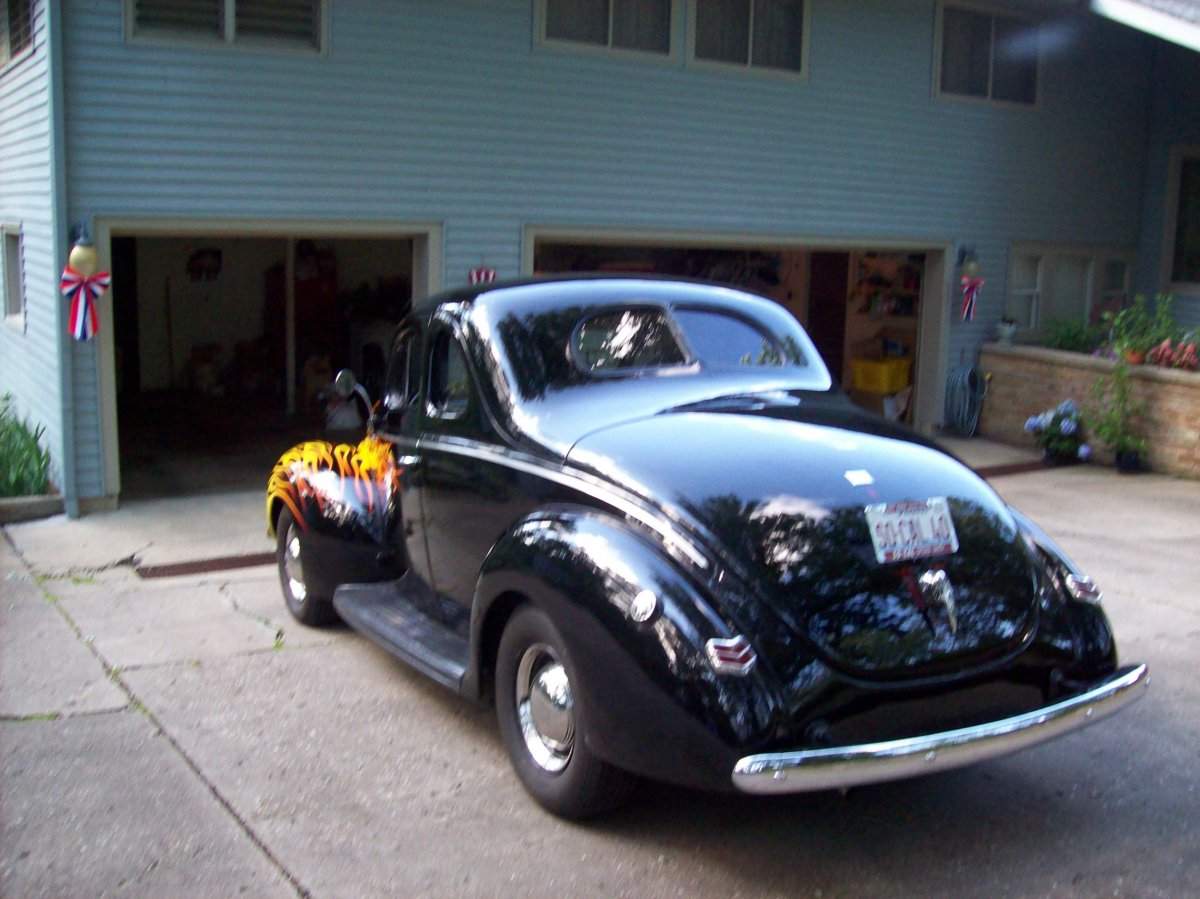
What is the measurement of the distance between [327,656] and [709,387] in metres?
2.48

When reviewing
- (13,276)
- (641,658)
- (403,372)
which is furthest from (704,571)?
(13,276)

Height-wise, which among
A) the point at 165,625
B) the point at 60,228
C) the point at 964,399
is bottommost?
the point at 165,625

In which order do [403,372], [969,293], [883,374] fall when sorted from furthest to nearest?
[883,374] < [969,293] < [403,372]

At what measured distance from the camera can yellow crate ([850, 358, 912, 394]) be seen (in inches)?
593

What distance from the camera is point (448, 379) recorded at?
221 inches

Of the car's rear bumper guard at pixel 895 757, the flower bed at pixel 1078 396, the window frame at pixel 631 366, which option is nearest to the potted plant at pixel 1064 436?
the flower bed at pixel 1078 396

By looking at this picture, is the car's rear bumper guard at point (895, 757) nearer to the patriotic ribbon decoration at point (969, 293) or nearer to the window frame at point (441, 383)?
the window frame at point (441, 383)

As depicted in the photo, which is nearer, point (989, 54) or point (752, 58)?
point (752, 58)

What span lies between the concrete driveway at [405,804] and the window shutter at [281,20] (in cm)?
538

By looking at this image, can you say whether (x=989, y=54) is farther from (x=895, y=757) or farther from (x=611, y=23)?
(x=895, y=757)

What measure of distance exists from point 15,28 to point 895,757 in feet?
33.9

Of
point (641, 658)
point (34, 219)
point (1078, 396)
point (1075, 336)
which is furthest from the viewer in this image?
point (1075, 336)

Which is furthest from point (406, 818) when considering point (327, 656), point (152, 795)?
point (327, 656)

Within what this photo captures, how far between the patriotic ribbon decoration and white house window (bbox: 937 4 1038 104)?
7.12 ft
